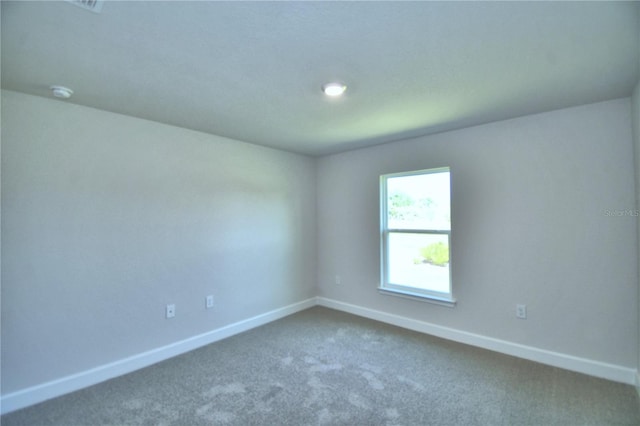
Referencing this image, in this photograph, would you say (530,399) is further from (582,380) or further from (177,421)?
(177,421)

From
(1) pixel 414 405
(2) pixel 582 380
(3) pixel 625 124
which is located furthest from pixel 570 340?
(3) pixel 625 124

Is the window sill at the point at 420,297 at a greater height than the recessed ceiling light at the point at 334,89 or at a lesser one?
lesser

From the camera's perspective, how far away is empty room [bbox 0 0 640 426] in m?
1.55

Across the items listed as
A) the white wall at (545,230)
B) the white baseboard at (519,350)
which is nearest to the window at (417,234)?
the white wall at (545,230)

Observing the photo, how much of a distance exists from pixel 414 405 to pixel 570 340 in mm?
1573

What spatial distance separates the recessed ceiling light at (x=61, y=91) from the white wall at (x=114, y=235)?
0.19 m

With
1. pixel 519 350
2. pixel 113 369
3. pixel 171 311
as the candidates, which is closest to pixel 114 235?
pixel 171 311

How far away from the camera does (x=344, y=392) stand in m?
2.22

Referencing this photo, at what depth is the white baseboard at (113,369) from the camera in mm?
2072

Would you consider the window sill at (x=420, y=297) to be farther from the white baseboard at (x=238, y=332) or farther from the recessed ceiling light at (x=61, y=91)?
the recessed ceiling light at (x=61, y=91)

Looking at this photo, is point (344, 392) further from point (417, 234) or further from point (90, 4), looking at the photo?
point (90, 4)

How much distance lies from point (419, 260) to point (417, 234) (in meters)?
0.31

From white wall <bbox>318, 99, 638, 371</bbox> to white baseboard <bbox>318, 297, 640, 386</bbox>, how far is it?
46 millimetres

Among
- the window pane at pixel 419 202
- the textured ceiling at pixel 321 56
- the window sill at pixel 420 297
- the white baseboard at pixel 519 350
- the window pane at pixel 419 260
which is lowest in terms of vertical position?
the white baseboard at pixel 519 350
